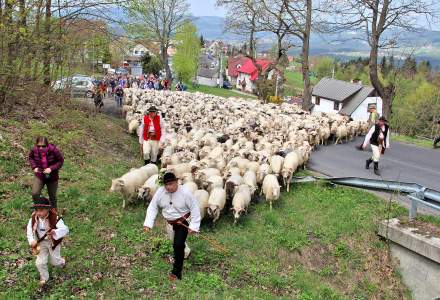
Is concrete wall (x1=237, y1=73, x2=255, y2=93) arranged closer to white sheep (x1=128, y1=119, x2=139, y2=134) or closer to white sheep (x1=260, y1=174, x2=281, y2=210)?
white sheep (x1=128, y1=119, x2=139, y2=134)

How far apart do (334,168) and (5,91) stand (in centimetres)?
1088

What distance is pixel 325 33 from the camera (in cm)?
2444

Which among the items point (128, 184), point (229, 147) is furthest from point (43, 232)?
point (229, 147)

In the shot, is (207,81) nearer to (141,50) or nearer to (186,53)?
(141,50)

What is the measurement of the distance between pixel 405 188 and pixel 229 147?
5.92m

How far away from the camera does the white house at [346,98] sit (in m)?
59.9

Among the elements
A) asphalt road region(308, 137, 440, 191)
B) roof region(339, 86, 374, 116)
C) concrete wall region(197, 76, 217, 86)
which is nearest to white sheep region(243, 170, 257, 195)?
asphalt road region(308, 137, 440, 191)

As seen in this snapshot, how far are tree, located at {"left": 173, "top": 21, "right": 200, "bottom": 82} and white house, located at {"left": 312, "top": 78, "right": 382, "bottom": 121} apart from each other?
2204cm

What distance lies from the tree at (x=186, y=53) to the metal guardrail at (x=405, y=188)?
6312cm

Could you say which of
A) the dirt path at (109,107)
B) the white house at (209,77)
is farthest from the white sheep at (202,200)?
the white house at (209,77)

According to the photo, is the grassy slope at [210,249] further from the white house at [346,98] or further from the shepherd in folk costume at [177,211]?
the white house at [346,98]

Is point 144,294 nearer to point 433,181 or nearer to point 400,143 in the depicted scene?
point 433,181

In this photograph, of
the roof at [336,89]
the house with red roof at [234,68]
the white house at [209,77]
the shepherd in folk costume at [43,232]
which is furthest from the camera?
the house with red roof at [234,68]

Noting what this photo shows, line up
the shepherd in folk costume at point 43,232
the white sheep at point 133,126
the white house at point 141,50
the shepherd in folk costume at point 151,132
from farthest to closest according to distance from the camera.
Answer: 1. the white house at point 141,50
2. the white sheep at point 133,126
3. the shepherd in folk costume at point 151,132
4. the shepherd in folk costume at point 43,232
